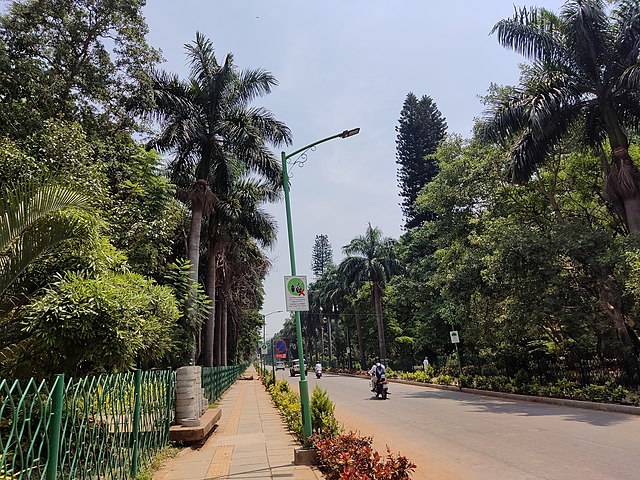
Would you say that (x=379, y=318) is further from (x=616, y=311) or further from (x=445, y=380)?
(x=616, y=311)

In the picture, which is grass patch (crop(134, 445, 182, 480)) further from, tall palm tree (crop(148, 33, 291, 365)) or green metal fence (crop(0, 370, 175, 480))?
tall palm tree (crop(148, 33, 291, 365))

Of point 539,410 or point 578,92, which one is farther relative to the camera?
point 578,92

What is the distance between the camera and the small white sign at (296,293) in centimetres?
835

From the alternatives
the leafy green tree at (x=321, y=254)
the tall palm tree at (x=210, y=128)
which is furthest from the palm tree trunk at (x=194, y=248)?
the leafy green tree at (x=321, y=254)

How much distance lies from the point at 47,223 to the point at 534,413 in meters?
12.9

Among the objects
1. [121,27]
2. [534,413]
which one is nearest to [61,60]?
[121,27]

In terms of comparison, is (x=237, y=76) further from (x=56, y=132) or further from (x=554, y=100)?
(x=554, y=100)

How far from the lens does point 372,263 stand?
42219mm

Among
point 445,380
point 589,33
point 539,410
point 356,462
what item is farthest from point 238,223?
point 356,462

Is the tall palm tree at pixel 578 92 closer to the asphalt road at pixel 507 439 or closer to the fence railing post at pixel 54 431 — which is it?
the asphalt road at pixel 507 439

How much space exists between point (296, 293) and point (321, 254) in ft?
251

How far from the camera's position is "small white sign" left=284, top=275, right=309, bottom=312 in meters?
8.35

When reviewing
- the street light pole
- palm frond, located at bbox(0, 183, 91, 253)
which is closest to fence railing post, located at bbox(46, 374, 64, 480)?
palm frond, located at bbox(0, 183, 91, 253)

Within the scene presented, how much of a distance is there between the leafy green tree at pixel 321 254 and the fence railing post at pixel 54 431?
261ft
